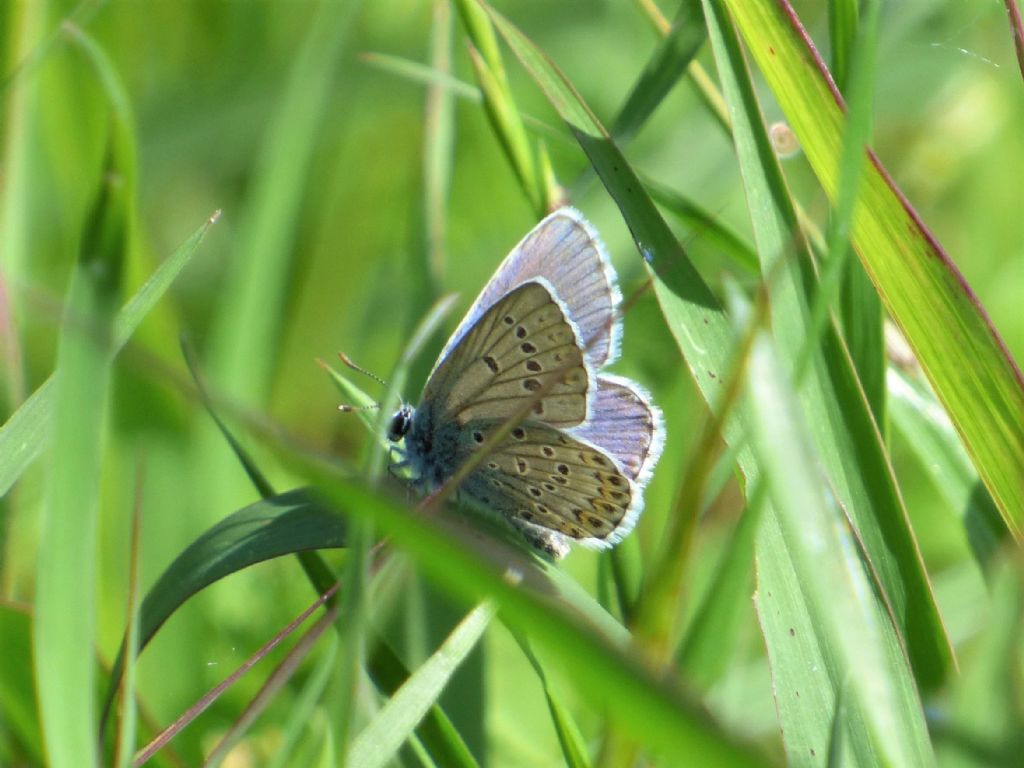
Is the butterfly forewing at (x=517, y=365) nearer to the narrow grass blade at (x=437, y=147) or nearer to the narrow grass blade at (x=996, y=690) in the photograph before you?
the narrow grass blade at (x=437, y=147)

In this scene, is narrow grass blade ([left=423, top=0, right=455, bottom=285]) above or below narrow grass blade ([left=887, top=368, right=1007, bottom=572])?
above

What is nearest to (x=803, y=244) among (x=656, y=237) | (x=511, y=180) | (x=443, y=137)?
(x=656, y=237)

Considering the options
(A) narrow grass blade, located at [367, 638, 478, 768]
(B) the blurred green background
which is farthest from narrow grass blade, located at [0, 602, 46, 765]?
(A) narrow grass blade, located at [367, 638, 478, 768]

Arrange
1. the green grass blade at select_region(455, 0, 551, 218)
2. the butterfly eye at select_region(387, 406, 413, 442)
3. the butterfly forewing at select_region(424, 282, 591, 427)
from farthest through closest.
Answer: the butterfly eye at select_region(387, 406, 413, 442) → the green grass blade at select_region(455, 0, 551, 218) → the butterfly forewing at select_region(424, 282, 591, 427)

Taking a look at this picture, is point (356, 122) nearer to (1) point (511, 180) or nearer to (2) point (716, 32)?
(1) point (511, 180)

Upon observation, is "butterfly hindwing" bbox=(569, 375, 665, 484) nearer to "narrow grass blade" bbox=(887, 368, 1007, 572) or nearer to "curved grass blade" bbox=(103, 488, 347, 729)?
"narrow grass blade" bbox=(887, 368, 1007, 572)

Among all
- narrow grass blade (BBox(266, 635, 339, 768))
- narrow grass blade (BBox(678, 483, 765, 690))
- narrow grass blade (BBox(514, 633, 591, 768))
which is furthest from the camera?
narrow grass blade (BBox(514, 633, 591, 768))

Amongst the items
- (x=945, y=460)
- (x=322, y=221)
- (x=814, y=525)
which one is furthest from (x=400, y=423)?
(x=322, y=221)
